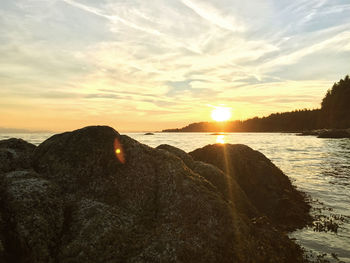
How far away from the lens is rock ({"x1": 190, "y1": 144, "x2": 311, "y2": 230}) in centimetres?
1330

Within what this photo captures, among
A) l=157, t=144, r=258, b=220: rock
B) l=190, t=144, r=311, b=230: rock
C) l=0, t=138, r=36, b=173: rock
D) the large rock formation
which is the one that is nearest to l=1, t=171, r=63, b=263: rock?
the large rock formation

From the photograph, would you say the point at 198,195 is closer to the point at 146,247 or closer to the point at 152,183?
the point at 152,183

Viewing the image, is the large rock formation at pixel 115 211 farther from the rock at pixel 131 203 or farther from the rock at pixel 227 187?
the rock at pixel 227 187

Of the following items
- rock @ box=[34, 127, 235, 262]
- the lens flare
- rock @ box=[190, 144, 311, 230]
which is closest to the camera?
rock @ box=[34, 127, 235, 262]

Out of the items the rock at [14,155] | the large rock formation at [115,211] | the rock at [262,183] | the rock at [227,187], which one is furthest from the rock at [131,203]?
the rock at [262,183]

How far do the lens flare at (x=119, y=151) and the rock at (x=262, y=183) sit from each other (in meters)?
7.12

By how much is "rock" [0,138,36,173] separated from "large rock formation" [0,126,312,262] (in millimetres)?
42

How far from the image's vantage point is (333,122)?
11756 cm

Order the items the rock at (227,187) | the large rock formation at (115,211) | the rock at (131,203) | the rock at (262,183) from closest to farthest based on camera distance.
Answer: the large rock formation at (115,211) → the rock at (131,203) → the rock at (227,187) → the rock at (262,183)

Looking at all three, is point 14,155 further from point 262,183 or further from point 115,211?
point 262,183

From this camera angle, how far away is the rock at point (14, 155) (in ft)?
27.4

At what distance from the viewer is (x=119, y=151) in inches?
349

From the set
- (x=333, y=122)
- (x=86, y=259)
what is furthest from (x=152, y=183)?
(x=333, y=122)

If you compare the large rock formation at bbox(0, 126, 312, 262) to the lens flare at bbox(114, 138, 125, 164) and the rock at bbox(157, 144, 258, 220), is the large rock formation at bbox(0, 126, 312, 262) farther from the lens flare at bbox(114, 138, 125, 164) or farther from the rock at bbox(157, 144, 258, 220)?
the rock at bbox(157, 144, 258, 220)
